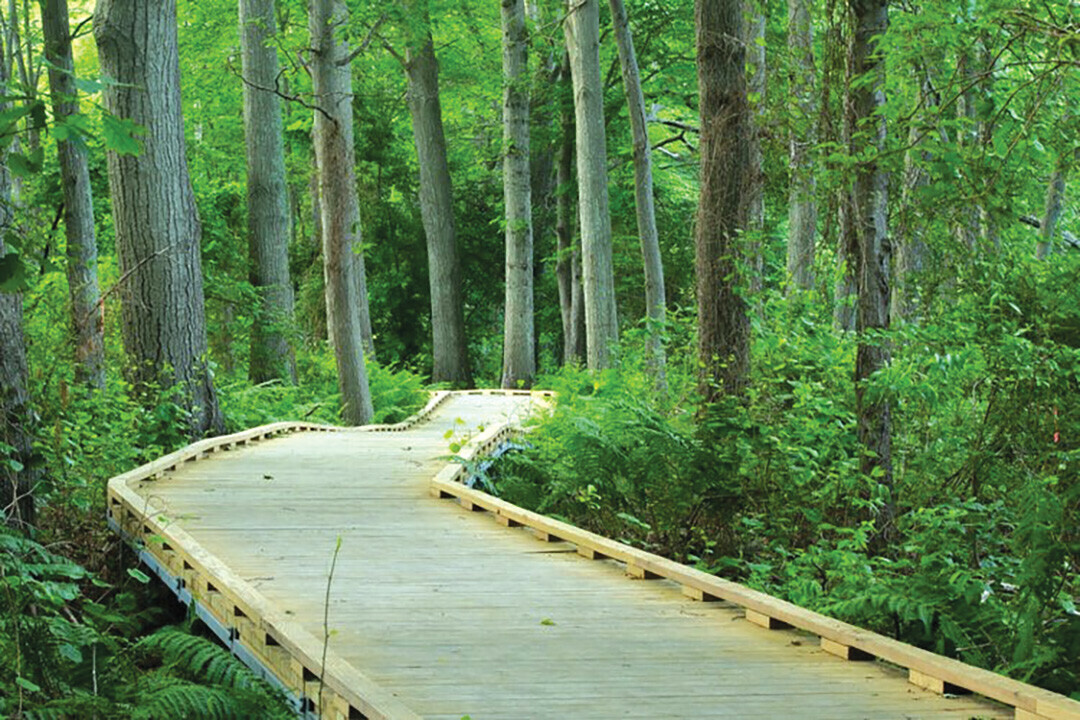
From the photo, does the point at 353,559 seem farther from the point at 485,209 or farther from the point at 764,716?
the point at 485,209

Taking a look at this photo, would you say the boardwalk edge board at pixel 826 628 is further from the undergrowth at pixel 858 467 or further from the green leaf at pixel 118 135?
the green leaf at pixel 118 135

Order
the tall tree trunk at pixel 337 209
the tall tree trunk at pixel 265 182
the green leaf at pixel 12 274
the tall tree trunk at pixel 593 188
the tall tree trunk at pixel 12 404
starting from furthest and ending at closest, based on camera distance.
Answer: the tall tree trunk at pixel 593 188
the tall tree trunk at pixel 265 182
the tall tree trunk at pixel 337 209
the tall tree trunk at pixel 12 404
the green leaf at pixel 12 274

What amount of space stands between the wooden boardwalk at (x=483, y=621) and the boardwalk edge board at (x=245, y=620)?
0.01 meters

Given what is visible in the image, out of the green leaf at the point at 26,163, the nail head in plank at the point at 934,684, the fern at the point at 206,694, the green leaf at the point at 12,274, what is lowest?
the nail head in plank at the point at 934,684

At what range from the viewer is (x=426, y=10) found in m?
20.4

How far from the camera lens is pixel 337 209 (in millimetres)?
15742

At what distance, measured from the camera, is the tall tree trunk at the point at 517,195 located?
24125 mm

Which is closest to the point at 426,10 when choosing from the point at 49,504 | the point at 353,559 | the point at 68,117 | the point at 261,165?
the point at 261,165

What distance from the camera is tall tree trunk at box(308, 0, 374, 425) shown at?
1503cm

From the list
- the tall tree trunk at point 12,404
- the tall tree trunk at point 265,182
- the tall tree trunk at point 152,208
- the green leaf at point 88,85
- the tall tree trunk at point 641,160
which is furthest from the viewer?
the tall tree trunk at point 265,182

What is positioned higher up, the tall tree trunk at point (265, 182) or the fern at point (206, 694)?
the tall tree trunk at point (265, 182)

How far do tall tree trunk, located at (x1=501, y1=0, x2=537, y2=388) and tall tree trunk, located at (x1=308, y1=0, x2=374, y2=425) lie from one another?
666 centimetres

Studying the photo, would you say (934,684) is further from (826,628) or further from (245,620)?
(245,620)

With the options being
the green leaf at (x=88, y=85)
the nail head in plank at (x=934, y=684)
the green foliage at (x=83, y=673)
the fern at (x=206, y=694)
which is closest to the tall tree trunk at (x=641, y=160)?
the green foliage at (x=83, y=673)
